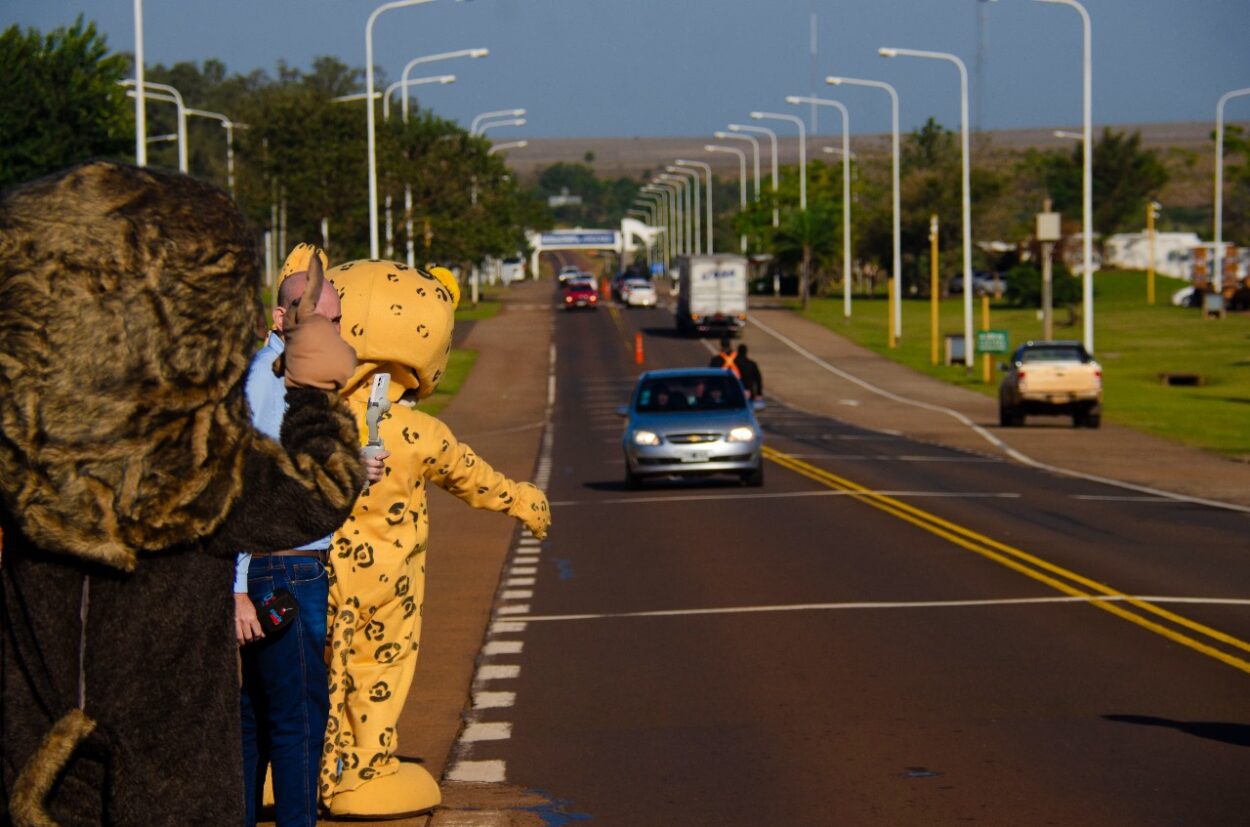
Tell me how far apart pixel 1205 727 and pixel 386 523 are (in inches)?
166

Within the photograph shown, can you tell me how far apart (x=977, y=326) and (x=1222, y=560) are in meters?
67.4

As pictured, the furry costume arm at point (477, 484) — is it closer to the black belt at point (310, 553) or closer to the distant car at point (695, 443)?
the black belt at point (310, 553)

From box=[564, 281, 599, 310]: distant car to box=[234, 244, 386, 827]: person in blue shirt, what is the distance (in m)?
95.8

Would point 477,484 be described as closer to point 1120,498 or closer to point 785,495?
point 785,495

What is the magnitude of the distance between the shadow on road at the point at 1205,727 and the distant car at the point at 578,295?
92.5m

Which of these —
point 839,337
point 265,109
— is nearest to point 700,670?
point 839,337

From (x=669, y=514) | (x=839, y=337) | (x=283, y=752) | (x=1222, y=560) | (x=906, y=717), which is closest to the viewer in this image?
(x=283, y=752)

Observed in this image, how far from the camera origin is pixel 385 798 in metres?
7.61

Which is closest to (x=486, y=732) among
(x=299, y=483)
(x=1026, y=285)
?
(x=299, y=483)

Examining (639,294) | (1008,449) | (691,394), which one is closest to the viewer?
(691,394)

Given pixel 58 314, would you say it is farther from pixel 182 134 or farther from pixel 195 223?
pixel 182 134

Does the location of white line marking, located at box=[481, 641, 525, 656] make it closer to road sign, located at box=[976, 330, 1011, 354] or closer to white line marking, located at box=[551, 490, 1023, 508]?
white line marking, located at box=[551, 490, 1023, 508]

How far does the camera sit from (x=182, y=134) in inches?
2269

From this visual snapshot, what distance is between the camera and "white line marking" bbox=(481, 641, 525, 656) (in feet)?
40.6
